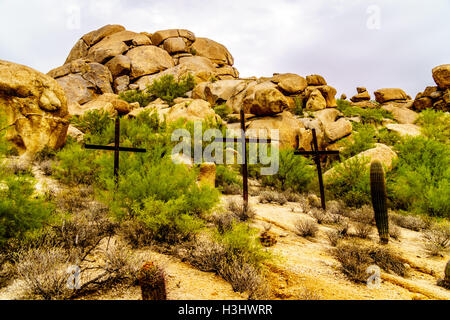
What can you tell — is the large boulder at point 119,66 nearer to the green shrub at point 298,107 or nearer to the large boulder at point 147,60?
the large boulder at point 147,60

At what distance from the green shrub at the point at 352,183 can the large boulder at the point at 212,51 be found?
39178mm

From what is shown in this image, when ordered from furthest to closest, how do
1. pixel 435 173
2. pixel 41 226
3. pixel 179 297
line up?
pixel 435 173, pixel 41 226, pixel 179 297

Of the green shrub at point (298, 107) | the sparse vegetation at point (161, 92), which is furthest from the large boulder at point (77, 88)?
the green shrub at point (298, 107)

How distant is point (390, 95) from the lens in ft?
116

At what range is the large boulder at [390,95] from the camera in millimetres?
34938

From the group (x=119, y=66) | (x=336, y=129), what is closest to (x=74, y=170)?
Result: (x=336, y=129)

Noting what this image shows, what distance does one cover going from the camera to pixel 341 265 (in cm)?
385

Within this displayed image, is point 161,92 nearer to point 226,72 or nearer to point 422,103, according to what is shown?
point 226,72

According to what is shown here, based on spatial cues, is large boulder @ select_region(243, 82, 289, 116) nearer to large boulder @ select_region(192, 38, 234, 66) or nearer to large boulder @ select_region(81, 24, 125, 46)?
large boulder @ select_region(192, 38, 234, 66)

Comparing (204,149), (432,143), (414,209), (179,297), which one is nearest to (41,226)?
(179,297)

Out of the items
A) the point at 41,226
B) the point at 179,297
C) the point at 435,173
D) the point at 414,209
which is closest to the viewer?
the point at 179,297

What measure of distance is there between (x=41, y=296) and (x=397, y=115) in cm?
3352

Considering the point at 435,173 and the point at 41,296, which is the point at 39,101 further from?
the point at 435,173

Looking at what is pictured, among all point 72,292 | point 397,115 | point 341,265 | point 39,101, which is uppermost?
point 397,115
